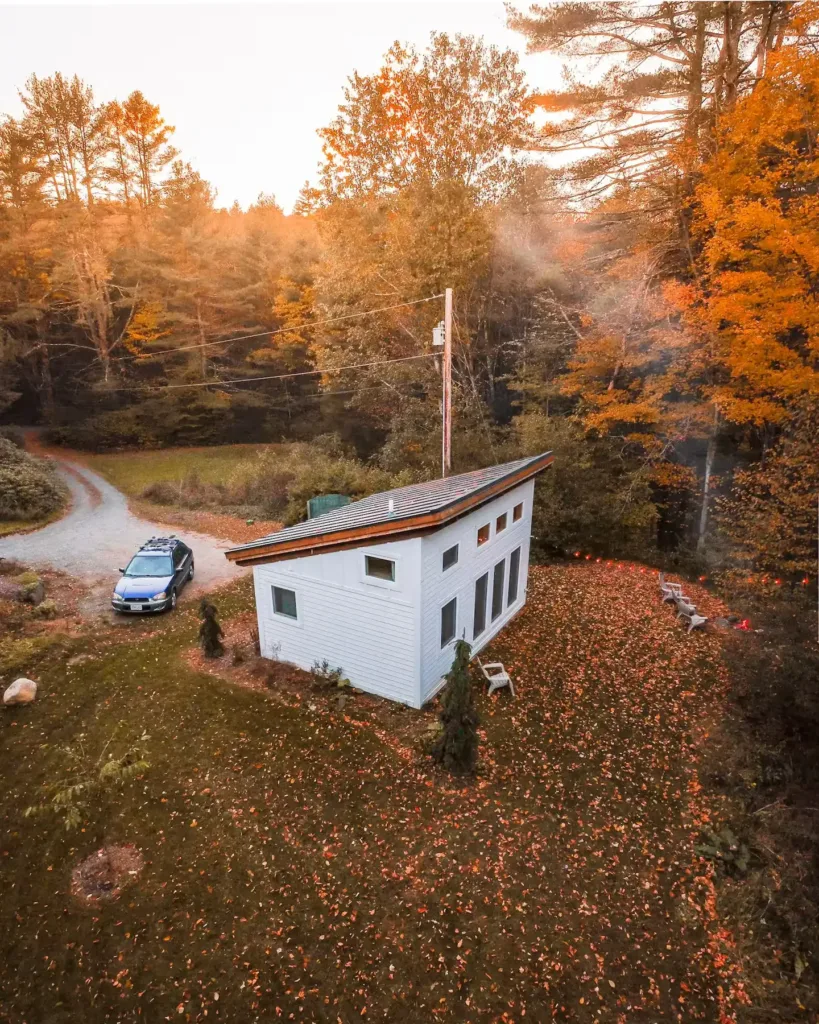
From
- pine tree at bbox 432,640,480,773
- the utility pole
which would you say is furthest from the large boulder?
the utility pole

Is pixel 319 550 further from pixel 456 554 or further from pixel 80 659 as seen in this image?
pixel 80 659

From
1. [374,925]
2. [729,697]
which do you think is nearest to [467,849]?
[374,925]

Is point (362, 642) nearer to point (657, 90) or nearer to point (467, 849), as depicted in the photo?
point (467, 849)

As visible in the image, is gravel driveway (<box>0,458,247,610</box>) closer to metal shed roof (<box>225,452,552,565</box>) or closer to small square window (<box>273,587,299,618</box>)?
small square window (<box>273,587,299,618</box>)

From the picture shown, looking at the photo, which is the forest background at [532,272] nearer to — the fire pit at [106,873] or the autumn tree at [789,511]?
the autumn tree at [789,511]

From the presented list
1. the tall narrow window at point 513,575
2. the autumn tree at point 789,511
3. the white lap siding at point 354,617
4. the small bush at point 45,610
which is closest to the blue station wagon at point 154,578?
the small bush at point 45,610
